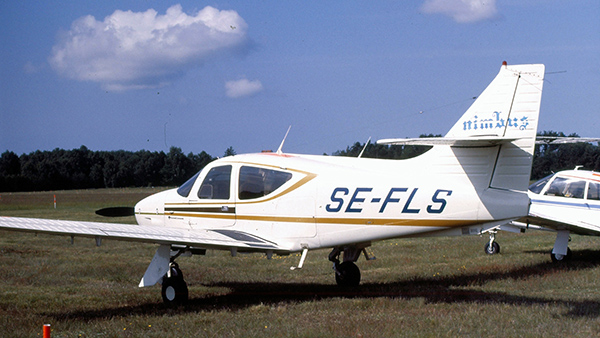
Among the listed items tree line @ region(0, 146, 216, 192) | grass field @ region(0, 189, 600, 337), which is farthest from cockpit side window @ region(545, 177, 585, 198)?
tree line @ region(0, 146, 216, 192)

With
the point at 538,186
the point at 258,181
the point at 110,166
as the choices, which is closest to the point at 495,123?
the point at 258,181

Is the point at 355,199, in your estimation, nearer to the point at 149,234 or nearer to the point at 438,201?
the point at 438,201

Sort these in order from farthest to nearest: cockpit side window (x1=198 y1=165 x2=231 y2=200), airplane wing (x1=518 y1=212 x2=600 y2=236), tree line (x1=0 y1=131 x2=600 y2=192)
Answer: tree line (x1=0 y1=131 x2=600 y2=192), airplane wing (x1=518 y1=212 x2=600 y2=236), cockpit side window (x1=198 y1=165 x2=231 y2=200)

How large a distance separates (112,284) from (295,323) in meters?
5.02

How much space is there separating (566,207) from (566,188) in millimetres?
556

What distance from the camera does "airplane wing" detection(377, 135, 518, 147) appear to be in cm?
737

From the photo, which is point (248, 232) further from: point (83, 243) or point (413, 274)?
point (83, 243)

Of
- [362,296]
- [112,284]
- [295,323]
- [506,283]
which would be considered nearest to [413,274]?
[506,283]

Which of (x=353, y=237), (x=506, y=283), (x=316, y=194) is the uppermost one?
(x=316, y=194)

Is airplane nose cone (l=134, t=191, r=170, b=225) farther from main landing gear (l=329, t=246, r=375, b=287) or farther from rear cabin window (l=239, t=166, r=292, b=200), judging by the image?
main landing gear (l=329, t=246, r=375, b=287)

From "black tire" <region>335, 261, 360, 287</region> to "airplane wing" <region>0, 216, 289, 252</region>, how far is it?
6.14 feet

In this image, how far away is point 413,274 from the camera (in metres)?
11.9

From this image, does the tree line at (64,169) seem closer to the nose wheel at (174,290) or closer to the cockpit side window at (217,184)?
the cockpit side window at (217,184)

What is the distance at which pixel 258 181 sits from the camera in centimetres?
917
